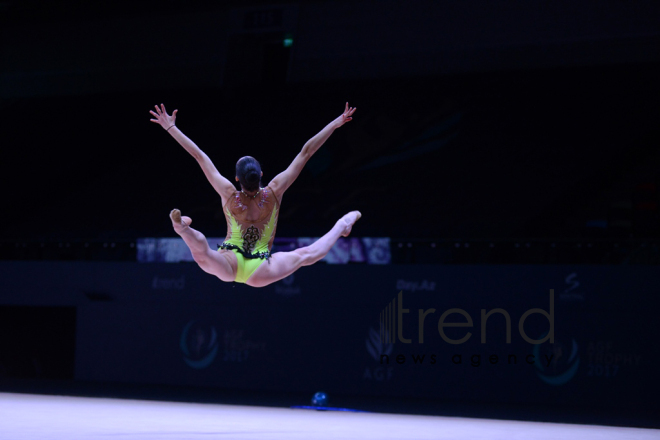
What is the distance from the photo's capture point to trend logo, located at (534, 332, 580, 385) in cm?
908

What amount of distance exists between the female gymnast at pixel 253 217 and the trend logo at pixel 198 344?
14.7ft

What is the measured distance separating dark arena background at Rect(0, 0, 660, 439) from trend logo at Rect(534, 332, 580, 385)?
3 cm

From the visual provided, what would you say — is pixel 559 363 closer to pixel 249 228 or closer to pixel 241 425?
pixel 241 425

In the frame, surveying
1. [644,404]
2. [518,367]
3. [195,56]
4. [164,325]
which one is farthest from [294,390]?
[195,56]

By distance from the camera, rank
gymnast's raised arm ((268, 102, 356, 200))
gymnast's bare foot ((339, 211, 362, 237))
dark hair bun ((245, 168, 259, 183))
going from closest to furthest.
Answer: dark hair bun ((245, 168, 259, 183)) < gymnast's raised arm ((268, 102, 356, 200)) < gymnast's bare foot ((339, 211, 362, 237))

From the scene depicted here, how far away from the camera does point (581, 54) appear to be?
1138 centimetres

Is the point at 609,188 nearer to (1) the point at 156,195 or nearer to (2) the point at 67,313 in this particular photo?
(1) the point at 156,195

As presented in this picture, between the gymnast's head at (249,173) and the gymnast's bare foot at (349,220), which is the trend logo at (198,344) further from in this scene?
the gymnast's head at (249,173)

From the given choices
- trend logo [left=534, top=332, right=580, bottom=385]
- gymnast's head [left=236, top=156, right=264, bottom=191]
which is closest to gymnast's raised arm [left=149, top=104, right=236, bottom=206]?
gymnast's head [left=236, top=156, right=264, bottom=191]

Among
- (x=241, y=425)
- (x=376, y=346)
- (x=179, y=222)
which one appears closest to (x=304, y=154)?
(x=179, y=222)

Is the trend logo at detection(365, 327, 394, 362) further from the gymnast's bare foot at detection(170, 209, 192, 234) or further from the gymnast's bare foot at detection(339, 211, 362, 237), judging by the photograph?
the gymnast's bare foot at detection(170, 209, 192, 234)

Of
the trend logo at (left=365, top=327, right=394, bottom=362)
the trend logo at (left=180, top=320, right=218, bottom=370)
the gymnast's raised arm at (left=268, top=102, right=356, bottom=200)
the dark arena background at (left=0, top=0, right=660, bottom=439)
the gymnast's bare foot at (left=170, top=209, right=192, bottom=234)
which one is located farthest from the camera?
the trend logo at (left=180, top=320, right=218, bottom=370)

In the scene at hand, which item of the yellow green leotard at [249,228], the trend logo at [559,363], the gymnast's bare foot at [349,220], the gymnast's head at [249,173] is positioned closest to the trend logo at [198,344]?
the trend logo at [559,363]

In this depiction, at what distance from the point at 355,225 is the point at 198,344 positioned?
2.65 m
